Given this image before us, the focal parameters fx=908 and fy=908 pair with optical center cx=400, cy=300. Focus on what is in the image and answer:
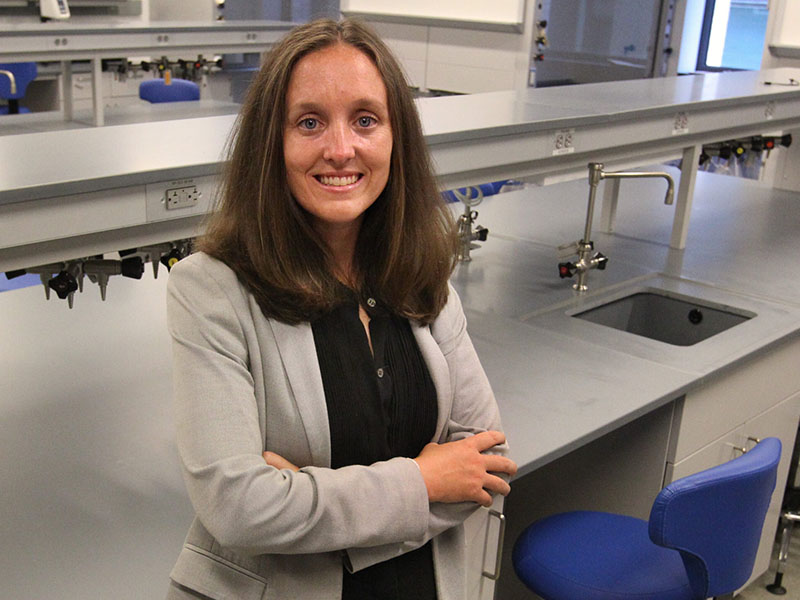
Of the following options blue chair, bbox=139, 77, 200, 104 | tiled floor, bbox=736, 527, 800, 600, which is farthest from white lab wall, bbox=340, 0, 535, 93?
tiled floor, bbox=736, 527, 800, 600

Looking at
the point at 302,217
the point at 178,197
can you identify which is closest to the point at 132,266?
the point at 178,197

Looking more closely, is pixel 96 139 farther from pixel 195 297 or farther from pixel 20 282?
pixel 20 282

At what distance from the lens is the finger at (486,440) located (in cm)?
126

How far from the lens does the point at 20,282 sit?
3.04 m

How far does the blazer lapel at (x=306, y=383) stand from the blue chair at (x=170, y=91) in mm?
4664

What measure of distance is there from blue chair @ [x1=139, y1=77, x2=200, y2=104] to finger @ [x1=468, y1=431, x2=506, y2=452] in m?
4.62

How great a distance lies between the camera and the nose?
1.11 m

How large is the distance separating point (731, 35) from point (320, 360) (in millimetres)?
6358

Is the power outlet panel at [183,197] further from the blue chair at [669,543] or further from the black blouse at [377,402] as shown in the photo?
the blue chair at [669,543]

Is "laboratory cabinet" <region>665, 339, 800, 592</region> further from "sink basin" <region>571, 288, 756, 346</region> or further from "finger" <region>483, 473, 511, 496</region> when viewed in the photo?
"finger" <region>483, 473, 511, 496</region>

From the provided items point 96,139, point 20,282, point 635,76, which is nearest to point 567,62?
point 635,76

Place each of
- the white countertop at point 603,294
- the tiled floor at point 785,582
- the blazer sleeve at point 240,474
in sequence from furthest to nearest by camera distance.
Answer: the tiled floor at point 785,582 < the white countertop at point 603,294 < the blazer sleeve at point 240,474

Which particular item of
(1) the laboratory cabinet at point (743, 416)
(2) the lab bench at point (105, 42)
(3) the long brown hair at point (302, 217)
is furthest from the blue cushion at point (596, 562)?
(2) the lab bench at point (105, 42)

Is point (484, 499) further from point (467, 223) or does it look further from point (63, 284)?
point (467, 223)
